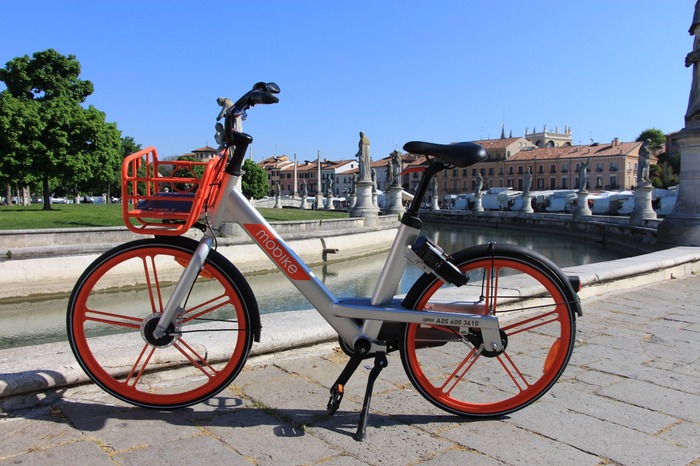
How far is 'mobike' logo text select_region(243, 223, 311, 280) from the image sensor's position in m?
2.66

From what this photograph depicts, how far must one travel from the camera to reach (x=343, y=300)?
2.67 m

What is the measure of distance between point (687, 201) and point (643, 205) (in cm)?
1504

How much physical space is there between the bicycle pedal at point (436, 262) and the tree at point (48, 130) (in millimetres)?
27245

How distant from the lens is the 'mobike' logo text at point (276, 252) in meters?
2.66

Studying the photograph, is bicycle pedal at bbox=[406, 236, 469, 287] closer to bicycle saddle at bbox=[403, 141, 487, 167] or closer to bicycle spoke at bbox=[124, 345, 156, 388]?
bicycle saddle at bbox=[403, 141, 487, 167]

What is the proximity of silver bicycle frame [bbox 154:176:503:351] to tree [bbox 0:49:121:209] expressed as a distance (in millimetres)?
26648

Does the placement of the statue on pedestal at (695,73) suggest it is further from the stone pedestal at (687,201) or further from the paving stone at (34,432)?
the paving stone at (34,432)

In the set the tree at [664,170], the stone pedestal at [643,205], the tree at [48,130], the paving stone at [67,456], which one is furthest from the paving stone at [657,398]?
the tree at [664,170]

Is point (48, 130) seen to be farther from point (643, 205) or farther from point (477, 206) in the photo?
point (477, 206)

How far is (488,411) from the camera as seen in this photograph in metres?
2.60

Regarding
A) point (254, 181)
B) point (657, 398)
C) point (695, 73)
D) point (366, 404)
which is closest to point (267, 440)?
point (366, 404)

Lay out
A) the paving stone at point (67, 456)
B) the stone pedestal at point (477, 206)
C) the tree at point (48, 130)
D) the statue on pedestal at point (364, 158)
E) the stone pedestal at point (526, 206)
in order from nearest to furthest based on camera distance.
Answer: the paving stone at point (67, 456), the tree at point (48, 130), the statue on pedestal at point (364, 158), the stone pedestal at point (526, 206), the stone pedestal at point (477, 206)

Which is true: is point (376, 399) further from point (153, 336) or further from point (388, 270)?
point (153, 336)

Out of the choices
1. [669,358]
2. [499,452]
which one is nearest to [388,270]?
[499,452]
